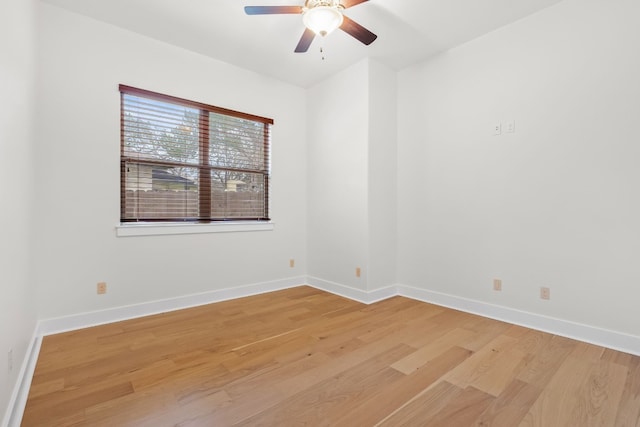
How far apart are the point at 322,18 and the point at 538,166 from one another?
2.17m

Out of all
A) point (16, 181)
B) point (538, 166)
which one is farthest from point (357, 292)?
point (16, 181)

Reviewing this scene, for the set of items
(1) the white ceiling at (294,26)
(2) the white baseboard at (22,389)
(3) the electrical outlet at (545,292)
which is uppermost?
(1) the white ceiling at (294,26)

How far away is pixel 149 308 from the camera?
9.96 feet

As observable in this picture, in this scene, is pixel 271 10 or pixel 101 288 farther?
pixel 101 288

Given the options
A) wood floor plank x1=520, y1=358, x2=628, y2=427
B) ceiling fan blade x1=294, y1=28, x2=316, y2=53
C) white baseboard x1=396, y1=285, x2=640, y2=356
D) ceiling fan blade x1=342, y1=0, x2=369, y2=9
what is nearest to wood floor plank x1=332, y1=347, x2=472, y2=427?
wood floor plank x1=520, y1=358, x2=628, y2=427

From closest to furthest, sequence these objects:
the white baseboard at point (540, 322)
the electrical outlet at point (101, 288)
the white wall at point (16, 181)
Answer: the white wall at point (16, 181), the white baseboard at point (540, 322), the electrical outlet at point (101, 288)

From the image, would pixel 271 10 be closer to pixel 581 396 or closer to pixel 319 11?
pixel 319 11

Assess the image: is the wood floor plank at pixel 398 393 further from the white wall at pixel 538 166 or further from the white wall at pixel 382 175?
the white wall at pixel 382 175

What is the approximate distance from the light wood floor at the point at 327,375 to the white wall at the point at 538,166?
46 cm

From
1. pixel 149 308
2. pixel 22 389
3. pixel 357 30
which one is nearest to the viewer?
pixel 22 389

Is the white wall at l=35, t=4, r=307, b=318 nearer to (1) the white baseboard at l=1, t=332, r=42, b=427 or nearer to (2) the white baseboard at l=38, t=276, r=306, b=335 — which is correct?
(2) the white baseboard at l=38, t=276, r=306, b=335

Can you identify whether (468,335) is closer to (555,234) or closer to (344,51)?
(555,234)

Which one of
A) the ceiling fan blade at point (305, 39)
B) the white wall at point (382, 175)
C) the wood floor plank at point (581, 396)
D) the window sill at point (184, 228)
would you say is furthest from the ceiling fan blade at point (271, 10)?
the wood floor plank at point (581, 396)

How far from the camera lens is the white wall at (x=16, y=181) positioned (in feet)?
4.67
